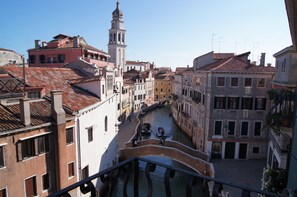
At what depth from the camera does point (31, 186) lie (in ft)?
36.0

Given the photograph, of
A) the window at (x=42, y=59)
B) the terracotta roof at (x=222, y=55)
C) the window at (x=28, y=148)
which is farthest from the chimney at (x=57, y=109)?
the terracotta roof at (x=222, y=55)

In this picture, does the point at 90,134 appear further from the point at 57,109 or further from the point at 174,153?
the point at 174,153

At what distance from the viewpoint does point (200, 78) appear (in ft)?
80.2

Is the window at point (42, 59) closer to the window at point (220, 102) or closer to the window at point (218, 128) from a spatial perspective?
the window at point (220, 102)

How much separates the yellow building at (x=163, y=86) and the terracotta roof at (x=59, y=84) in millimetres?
48562

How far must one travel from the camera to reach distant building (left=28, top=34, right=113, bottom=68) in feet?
85.3

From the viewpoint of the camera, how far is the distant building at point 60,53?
26.0 meters

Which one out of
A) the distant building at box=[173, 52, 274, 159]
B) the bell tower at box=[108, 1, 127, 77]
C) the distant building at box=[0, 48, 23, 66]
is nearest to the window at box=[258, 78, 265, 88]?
the distant building at box=[173, 52, 274, 159]

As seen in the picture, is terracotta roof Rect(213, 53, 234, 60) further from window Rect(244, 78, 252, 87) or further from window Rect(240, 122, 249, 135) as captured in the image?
window Rect(240, 122, 249, 135)

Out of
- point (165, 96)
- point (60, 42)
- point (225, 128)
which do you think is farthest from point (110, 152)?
point (165, 96)

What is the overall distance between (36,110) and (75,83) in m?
6.04

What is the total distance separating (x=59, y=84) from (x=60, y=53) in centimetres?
1128

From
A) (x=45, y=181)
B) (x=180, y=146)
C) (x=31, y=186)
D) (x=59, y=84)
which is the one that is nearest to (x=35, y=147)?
(x=31, y=186)

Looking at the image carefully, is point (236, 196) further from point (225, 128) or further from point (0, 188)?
point (0, 188)
